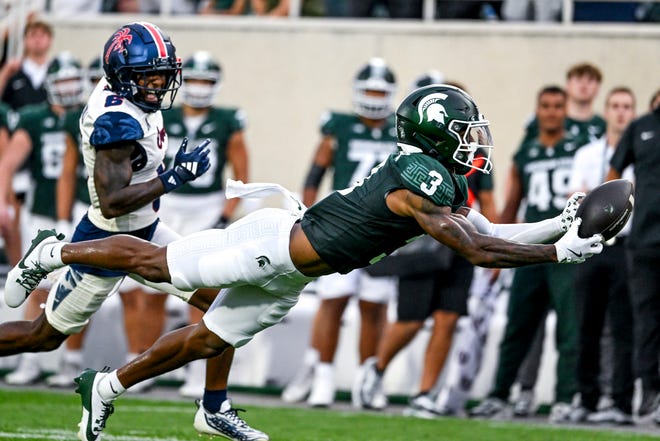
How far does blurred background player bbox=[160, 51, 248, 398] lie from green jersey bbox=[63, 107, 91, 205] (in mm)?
547

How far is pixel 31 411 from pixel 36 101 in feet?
13.2

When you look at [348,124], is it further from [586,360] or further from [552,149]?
[586,360]

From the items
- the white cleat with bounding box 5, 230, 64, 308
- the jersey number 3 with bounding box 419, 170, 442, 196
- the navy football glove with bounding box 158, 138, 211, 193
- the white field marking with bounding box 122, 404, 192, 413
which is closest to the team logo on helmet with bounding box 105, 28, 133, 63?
the navy football glove with bounding box 158, 138, 211, 193

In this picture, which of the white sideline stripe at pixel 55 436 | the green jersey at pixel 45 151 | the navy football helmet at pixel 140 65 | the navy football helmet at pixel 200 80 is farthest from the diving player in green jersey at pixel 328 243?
the green jersey at pixel 45 151

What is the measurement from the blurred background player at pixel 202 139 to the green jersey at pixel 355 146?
24.3 inches

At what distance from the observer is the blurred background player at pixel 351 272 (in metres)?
8.79

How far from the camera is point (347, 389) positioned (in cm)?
933

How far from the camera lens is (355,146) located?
9047 millimetres

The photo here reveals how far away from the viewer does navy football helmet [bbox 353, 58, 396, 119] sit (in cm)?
908

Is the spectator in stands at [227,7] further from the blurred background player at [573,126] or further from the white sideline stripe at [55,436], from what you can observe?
the white sideline stripe at [55,436]

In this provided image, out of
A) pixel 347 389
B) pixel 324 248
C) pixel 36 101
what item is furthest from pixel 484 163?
pixel 36 101

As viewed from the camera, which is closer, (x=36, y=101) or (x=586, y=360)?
(x=586, y=360)

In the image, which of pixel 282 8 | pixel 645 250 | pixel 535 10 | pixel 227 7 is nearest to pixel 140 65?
pixel 645 250

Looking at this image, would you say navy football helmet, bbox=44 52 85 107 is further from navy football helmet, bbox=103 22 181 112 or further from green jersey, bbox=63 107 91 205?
navy football helmet, bbox=103 22 181 112
